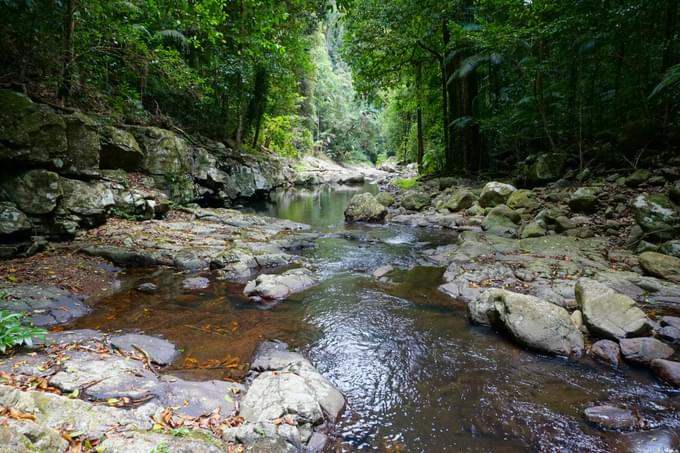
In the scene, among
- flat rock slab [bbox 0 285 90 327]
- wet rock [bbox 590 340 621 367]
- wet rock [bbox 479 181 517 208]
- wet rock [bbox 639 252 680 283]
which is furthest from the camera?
wet rock [bbox 479 181 517 208]

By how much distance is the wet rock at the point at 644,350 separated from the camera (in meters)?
3.54

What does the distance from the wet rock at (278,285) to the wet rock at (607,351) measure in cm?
396

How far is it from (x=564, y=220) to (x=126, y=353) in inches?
335

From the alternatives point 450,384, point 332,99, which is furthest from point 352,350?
point 332,99

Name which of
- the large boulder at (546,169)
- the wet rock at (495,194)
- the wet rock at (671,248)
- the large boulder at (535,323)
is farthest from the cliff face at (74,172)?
the large boulder at (546,169)

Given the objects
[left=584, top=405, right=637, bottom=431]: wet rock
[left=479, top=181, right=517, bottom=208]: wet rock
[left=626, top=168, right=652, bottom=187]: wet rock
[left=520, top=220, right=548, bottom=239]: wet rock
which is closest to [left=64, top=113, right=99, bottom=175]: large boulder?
[left=584, top=405, right=637, bottom=431]: wet rock

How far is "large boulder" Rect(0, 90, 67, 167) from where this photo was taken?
5805 millimetres

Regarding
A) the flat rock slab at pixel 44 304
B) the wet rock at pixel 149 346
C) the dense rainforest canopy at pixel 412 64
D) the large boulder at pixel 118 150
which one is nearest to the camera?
the wet rock at pixel 149 346

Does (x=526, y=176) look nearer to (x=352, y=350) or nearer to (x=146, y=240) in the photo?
(x=352, y=350)

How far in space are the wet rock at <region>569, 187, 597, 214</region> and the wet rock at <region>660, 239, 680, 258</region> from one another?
8.57 feet

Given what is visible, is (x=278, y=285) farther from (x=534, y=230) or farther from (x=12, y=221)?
(x=534, y=230)

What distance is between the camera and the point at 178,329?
4340mm

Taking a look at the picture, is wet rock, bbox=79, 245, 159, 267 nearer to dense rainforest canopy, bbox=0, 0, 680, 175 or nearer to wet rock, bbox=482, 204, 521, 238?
dense rainforest canopy, bbox=0, 0, 680, 175

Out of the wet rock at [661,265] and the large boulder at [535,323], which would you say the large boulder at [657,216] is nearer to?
the wet rock at [661,265]
